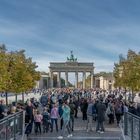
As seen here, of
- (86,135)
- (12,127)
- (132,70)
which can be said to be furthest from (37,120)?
(132,70)

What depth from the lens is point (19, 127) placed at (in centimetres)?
2238

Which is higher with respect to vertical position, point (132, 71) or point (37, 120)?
point (132, 71)

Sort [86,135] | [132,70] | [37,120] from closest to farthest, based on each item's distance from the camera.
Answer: [86,135]
[37,120]
[132,70]

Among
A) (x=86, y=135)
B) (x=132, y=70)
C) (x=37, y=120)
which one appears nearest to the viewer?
(x=86, y=135)

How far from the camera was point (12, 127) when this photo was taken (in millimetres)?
19453

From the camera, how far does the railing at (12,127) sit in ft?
55.7

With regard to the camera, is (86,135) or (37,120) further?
(37,120)

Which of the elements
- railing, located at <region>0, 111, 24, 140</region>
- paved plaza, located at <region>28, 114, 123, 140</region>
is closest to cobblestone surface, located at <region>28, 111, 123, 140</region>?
paved plaza, located at <region>28, 114, 123, 140</region>

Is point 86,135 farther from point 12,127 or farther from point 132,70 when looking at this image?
point 132,70

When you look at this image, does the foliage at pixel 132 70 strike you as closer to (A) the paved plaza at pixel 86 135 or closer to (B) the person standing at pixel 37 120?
(A) the paved plaza at pixel 86 135

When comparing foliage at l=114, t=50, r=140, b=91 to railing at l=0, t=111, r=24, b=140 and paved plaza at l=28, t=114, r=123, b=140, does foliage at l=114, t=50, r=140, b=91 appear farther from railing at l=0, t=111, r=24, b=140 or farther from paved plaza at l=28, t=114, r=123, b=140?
railing at l=0, t=111, r=24, b=140

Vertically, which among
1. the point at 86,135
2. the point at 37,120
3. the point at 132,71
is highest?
the point at 132,71

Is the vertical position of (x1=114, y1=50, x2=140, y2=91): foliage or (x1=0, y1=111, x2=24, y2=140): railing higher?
(x1=114, y1=50, x2=140, y2=91): foliage

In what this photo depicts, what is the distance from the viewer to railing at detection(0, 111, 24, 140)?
55.7 feet
